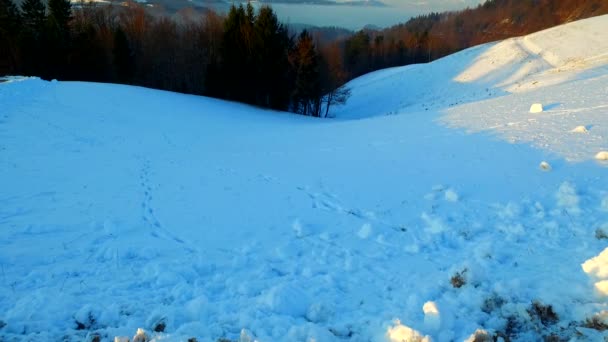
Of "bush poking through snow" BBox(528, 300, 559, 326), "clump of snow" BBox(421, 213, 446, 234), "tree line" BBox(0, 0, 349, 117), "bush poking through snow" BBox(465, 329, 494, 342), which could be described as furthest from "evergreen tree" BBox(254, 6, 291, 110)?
"bush poking through snow" BBox(465, 329, 494, 342)

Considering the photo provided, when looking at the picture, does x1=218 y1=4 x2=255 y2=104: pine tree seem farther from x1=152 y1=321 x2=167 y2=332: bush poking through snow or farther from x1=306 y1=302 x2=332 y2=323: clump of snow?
x1=152 y1=321 x2=167 y2=332: bush poking through snow

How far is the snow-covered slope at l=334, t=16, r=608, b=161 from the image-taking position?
1101 cm

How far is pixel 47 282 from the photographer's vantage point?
195 inches

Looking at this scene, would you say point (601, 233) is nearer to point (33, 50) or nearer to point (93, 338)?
point (93, 338)

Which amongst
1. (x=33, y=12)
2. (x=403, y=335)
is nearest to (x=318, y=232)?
(x=403, y=335)

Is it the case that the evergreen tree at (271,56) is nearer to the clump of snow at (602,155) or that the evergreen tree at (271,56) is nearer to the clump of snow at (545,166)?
the clump of snow at (545,166)

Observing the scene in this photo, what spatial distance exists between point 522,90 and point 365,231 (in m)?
19.6

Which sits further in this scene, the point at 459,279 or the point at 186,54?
the point at 186,54

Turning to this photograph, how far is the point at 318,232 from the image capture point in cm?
681

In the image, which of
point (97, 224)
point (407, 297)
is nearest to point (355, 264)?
point (407, 297)

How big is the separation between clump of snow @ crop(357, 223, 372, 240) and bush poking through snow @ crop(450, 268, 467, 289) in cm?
195

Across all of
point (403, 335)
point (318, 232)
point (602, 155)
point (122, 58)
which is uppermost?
point (122, 58)

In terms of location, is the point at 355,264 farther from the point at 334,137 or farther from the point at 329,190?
the point at 334,137

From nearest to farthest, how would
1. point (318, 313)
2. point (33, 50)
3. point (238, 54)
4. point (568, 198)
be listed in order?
point (318, 313)
point (568, 198)
point (238, 54)
point (33, 50)
